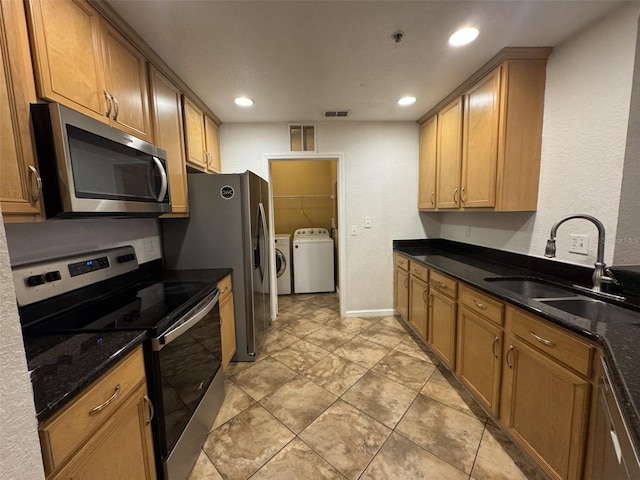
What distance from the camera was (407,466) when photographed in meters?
1.40

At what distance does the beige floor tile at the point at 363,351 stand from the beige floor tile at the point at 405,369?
0.06m

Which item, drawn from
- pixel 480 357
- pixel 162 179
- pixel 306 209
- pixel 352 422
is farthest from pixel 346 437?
pixel 306 209

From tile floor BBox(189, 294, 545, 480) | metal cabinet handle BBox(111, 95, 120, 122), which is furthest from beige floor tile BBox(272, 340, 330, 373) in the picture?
metal cabinet handle BBox(111, 95, 120, 122)

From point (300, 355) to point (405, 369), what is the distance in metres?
0.93

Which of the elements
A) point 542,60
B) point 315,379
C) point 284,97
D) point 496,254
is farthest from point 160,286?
point 542,60

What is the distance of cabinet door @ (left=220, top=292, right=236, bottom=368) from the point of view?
2039 millimetres

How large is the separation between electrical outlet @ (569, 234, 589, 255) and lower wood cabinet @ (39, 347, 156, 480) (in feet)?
7.69

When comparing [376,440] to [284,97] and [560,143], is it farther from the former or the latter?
[284,97]

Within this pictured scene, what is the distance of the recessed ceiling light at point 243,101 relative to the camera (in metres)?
2.36

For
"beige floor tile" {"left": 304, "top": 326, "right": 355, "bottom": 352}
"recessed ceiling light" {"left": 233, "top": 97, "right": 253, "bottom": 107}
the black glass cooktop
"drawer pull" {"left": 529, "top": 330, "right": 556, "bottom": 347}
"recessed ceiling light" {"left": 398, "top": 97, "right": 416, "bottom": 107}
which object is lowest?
"beige floor tile" {"left": 304, "top": 326, "right": 355, "bottom": 352}

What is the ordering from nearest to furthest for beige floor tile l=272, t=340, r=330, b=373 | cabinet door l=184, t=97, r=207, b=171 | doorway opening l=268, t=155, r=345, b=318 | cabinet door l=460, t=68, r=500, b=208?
cabinet door l=460, t=68, r=500, b=208, cabinet door l=184, t=97, r=207, b=171, beige floor tile l=272, t=340, r=330, b=373, doorway opening l=268, t=155, r=345, b=318

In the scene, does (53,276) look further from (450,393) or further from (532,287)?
(532,287)

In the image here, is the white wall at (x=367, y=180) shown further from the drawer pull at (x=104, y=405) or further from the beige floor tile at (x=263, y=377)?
the drawer pull at (x=104, y=405)

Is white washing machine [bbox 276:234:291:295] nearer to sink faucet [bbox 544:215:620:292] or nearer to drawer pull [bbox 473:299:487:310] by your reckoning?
drawer pull [bbox 473:299:487:310]
